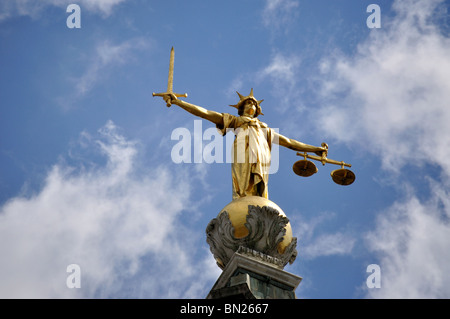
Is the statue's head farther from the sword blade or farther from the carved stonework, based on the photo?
the carved stonework

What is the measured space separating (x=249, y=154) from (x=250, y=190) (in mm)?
1039

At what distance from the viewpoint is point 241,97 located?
26.3 meters

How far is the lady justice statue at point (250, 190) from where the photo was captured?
22.3m

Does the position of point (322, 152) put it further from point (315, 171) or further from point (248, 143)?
point (248, 143)

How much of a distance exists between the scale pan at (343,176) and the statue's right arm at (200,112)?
11.8ft

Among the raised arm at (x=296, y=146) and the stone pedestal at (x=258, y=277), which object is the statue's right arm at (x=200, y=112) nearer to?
the raised arm at (x=296, y=146)

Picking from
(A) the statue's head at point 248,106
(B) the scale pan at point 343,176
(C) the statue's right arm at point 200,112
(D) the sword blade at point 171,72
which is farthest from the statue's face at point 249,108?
(B) the scale pan at point 343,176

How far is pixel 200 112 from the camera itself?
24984 mm

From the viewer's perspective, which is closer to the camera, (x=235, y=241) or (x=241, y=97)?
(x=235, y=241)

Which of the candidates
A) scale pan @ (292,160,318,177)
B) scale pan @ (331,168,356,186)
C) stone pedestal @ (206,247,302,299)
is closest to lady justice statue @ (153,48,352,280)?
scale pan @ (292,160,318,177)
